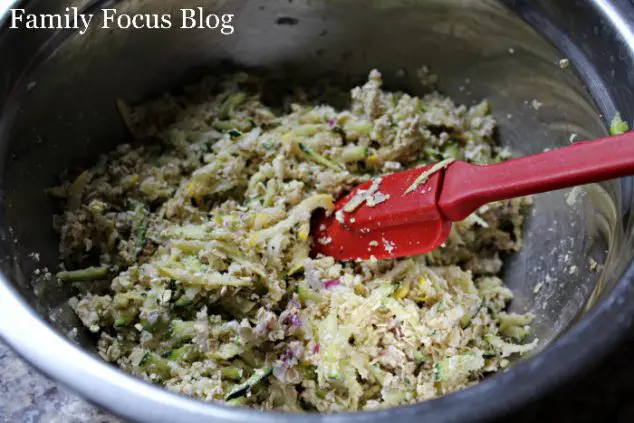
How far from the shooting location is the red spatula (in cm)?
122

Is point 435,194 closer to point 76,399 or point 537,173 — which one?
point 537,173

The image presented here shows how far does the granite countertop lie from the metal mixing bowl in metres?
0.12

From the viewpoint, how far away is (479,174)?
1.44 metres

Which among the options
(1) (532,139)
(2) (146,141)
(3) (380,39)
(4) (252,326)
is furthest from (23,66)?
(1) (532,139)

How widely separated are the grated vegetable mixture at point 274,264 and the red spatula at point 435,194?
0.18 ft

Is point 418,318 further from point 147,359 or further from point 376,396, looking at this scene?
point 147,359

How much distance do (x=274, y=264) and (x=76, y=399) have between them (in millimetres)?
501

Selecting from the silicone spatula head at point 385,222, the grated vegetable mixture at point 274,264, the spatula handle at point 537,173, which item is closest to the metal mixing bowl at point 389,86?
the grated vegetable mixture at point 274,264

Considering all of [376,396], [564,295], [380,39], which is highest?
[380,39]

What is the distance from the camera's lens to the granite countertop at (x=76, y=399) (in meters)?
1.32

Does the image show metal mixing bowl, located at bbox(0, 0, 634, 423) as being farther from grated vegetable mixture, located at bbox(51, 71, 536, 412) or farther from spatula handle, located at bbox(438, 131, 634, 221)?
spatula handle, located at bbox(438, 131, 634, 221)

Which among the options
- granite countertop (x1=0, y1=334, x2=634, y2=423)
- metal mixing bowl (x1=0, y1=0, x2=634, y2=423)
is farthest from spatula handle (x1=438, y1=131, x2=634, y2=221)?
granite countertop (x1=0, y1=334, x2=634, y2=423)

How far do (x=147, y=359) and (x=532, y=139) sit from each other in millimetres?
1095

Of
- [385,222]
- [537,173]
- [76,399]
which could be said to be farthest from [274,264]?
[537,173]
